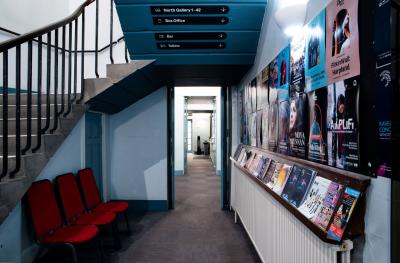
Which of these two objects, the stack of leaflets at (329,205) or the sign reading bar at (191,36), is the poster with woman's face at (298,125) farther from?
the sign reading bar at (191,36)

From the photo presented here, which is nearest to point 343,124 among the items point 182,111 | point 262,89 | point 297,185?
point 297,185

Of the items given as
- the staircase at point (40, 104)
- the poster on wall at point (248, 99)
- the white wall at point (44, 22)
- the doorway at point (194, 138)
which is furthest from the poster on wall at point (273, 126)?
the white wall at point (44, 22)

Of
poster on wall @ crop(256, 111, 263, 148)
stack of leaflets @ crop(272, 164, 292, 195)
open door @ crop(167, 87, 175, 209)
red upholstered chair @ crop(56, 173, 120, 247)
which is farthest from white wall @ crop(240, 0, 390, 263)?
open door @ crop(167, 87, 175, 209)

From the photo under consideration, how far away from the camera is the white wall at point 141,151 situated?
4.76 metres

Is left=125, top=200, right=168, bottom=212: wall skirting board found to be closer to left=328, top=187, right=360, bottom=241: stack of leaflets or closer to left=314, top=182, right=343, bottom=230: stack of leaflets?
left=314, top=182, right=343, bottom=230: stack of leaflets

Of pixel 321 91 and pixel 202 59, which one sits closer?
pixel 321 91

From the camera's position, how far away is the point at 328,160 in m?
1.42

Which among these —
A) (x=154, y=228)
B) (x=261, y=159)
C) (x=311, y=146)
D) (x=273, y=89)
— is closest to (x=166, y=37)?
(x=273, y=89)

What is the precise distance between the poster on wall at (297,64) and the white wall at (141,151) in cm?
313

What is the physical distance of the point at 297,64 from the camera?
1.82 m

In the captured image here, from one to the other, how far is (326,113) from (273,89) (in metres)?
0.97

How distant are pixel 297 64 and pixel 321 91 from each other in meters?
0.40

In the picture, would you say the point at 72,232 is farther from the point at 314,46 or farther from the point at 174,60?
the point at 314,46

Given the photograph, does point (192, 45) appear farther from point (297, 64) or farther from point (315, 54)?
point (315, 54)
